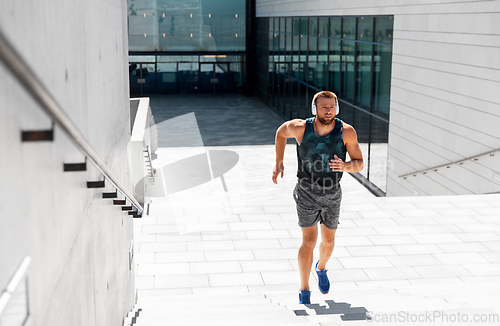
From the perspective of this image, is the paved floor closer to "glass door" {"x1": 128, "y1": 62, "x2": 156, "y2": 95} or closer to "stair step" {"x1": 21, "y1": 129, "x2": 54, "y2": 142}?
"stair step" {"x1": 21, "y1": 129, "x2": 54, "y2": 142}

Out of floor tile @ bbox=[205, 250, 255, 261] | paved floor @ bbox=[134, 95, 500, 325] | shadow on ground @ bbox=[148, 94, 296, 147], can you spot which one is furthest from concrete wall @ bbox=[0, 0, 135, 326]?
shadow on ground @ bbox=[148, 94, 296, 147]

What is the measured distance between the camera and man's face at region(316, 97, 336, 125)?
484cm

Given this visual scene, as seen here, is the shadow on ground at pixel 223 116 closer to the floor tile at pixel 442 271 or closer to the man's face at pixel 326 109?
the floor tile at pixel 442 271

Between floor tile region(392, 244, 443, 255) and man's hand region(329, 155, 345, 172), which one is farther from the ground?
man's hand region(329, 155, 345, 172)

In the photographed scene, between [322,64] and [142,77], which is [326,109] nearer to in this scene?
[322,64]

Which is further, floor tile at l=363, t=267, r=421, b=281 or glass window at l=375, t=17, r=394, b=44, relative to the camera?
glass window at l=375, t=17, r=394, b=44

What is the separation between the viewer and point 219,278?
6.84m

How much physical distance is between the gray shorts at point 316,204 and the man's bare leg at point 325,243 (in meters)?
0.12

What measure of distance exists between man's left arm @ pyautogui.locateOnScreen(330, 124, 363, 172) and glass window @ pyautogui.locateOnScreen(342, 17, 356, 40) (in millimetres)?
13041

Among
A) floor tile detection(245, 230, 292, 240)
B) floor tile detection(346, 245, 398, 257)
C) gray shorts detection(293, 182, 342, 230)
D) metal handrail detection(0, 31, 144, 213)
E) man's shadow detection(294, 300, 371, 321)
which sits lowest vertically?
floor tile detection(245, 230, 292, 240)

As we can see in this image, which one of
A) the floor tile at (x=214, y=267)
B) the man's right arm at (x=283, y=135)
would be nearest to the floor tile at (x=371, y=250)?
the floor tile at (x=214, y=267)

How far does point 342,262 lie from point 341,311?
6.45 ft

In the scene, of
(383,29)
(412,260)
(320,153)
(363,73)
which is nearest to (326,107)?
(320,153)

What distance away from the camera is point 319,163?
16.0 feet
